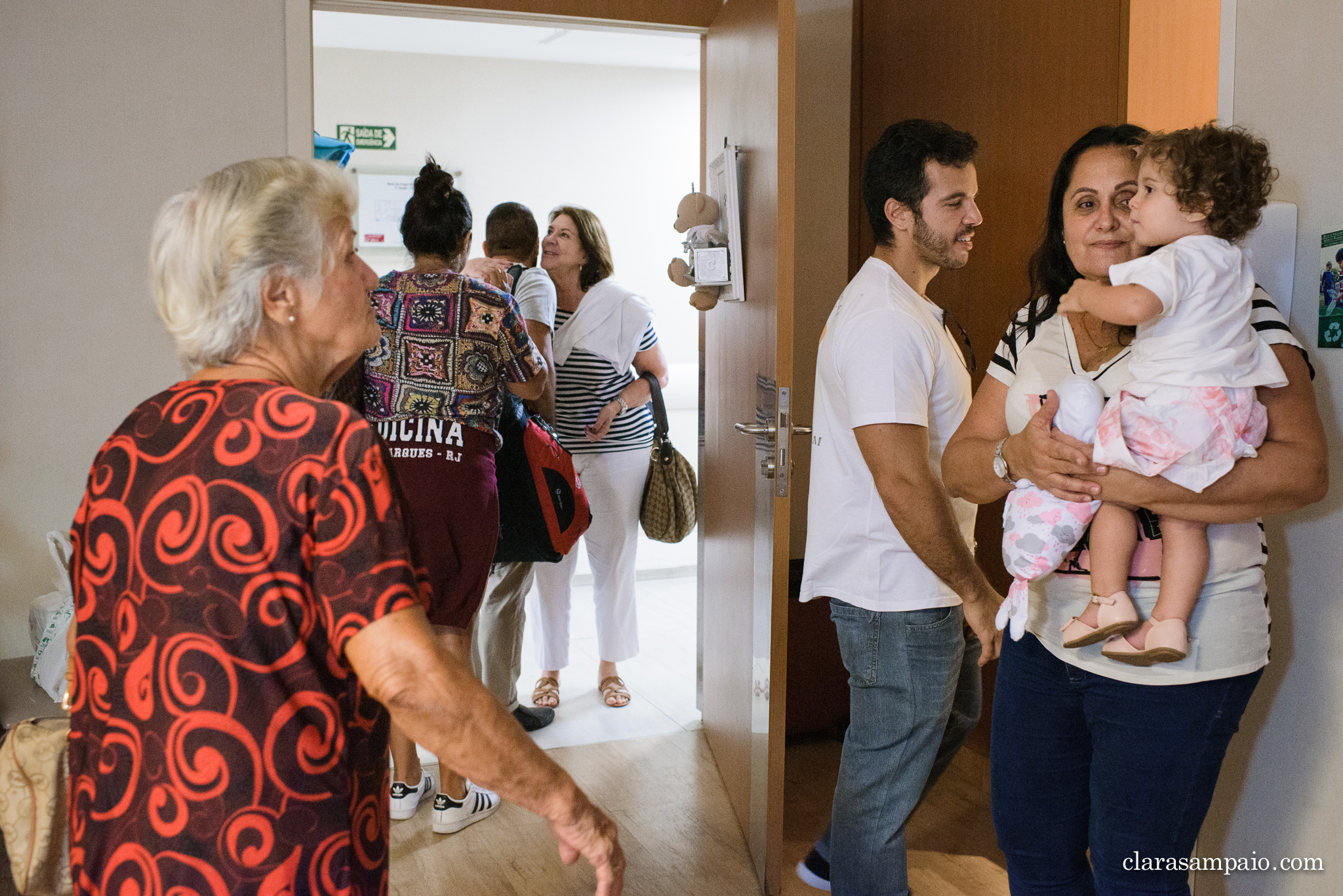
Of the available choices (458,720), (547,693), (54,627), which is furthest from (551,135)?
(458,720)

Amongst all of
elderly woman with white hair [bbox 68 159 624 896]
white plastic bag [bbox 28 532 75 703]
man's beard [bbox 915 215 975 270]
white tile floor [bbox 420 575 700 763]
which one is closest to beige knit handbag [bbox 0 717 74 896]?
elderly woman with white hair [bbox 68 159 624 896]

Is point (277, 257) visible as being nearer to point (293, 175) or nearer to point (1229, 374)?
point (293, 175)

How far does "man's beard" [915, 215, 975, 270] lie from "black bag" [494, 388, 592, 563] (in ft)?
4.15

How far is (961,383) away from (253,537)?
136 centimetres

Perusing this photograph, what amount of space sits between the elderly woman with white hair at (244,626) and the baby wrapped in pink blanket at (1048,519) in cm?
77

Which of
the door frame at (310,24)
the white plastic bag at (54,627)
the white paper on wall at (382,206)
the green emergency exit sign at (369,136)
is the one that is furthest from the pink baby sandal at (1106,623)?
the green emergency exit sign at (369,136)

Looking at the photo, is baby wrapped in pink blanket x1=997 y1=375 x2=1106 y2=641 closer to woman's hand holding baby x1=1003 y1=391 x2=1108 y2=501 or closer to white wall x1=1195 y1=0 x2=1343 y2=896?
woman's hand holding baby x1=1003 y1=391 x2=1108 y2=501

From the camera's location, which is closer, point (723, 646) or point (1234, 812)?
point (1234, 812)

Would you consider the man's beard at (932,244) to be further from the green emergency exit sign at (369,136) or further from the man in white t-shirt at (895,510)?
the green emergency exit sign at (369,136)

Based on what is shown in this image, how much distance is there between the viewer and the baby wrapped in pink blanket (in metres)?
1.39

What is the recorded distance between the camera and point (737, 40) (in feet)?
8.66

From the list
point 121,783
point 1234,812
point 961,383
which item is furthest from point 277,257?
point 1234,812

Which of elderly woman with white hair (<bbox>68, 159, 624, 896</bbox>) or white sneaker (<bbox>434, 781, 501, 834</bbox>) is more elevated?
elderly woman with white hair (<bbox>68, 159, 624, 896</bbox>)

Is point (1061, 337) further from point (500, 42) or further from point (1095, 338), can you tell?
point (500, 42)
